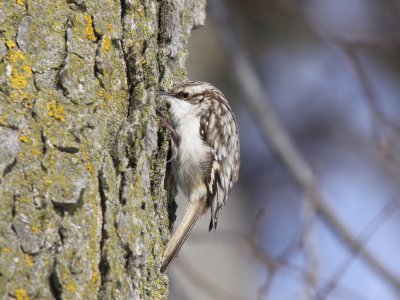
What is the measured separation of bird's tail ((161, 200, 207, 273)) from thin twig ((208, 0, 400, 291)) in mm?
1213

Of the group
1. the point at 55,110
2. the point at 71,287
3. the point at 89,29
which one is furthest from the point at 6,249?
the point at 89,29

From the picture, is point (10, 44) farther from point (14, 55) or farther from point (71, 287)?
point (71, 287)

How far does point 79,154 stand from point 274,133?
2592mm

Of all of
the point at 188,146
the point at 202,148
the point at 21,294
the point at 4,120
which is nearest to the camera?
the point at 21,294

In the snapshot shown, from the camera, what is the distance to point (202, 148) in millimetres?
2916

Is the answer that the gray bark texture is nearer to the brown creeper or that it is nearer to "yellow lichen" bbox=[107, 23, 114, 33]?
"yellow lichen" bbox=[107, 23, 114, 33]

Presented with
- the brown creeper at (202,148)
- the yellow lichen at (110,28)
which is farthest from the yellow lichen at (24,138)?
the brown creeper at (202,148)

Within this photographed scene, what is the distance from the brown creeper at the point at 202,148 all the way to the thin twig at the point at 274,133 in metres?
1.05

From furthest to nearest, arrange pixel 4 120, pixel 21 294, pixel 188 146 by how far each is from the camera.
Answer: pixel 188 146 < pixel 4 120 < pixel 21 294

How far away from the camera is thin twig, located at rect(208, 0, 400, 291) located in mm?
4098

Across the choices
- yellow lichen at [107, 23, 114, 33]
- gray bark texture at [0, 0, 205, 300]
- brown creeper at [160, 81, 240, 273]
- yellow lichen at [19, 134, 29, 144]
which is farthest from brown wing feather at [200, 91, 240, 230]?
yellow lichen at [19, 134, 29, 144]

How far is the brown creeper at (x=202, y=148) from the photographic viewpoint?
2.75 metres

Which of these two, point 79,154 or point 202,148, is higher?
point 79,154

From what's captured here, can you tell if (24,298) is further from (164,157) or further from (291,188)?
(291,188)
